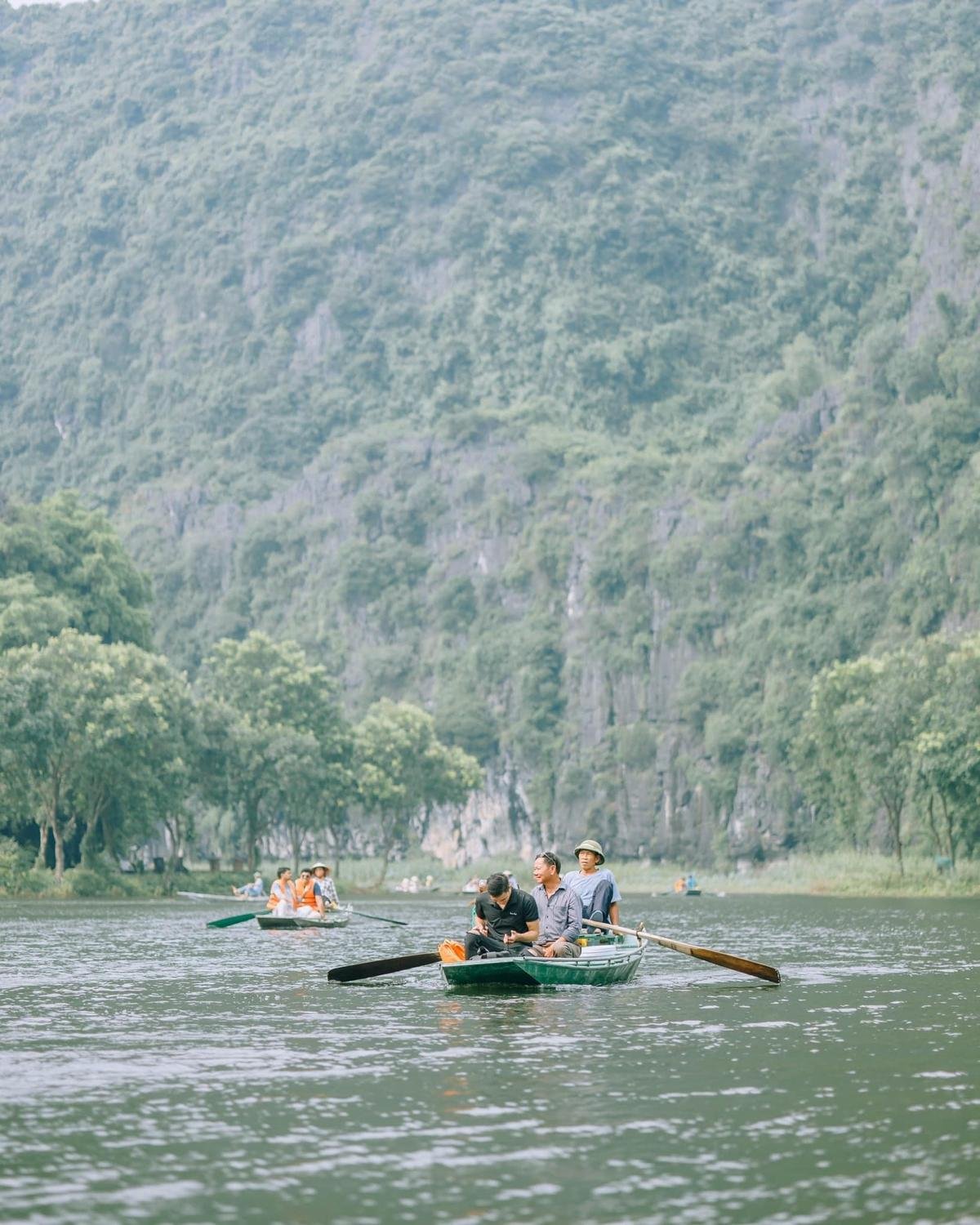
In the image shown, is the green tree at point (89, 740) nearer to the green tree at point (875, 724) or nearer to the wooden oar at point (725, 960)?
the green tree at point (875, 724)

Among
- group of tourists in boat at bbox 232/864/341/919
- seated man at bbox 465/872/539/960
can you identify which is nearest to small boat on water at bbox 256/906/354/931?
group of tourists in boat at bbox 232/864/341/919

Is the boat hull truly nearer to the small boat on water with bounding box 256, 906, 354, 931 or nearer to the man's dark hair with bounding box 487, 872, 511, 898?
the small boat on water with bounding box 256, 906, 354, 931

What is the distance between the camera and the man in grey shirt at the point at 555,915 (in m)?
27.0

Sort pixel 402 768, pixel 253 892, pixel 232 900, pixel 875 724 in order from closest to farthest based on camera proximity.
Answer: pixel 232 900 < pixel 253 892 < pixel 875 724 < pixel 402 768

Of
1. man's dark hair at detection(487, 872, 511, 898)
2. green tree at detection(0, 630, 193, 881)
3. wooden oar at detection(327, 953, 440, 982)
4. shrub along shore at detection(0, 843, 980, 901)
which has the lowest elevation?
wooden oar at detection(327, 953, 440, 982)

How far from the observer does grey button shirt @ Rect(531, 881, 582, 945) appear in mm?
27297

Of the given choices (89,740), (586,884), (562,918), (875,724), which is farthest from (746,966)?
(875,724)

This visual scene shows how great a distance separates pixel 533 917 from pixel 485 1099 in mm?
10362

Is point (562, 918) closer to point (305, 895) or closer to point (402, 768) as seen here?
point (305, 895)

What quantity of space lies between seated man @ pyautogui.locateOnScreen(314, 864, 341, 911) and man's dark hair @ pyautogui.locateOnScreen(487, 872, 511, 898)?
2098 centimetres

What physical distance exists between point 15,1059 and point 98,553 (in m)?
81.2

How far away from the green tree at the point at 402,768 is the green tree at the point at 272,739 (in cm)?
467

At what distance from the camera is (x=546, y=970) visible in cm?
2664

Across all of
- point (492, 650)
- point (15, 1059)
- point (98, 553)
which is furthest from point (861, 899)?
point (492, 650)
